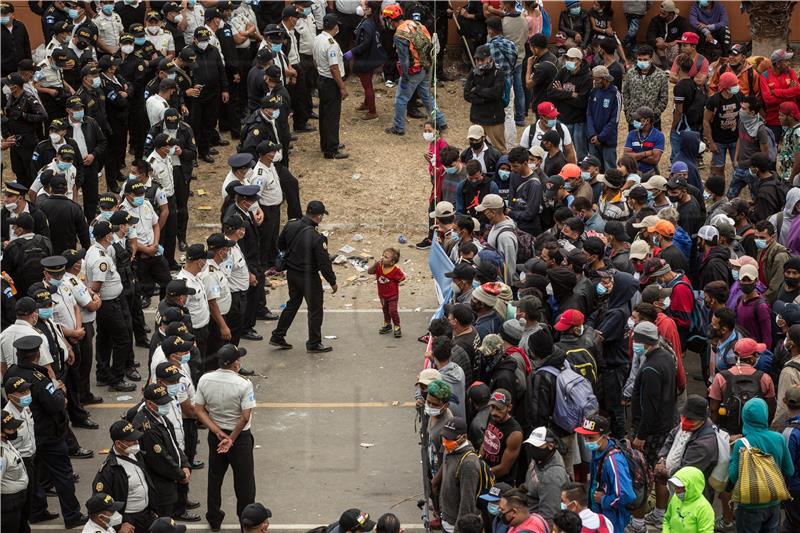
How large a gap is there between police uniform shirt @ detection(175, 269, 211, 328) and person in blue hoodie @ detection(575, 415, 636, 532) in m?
4.53

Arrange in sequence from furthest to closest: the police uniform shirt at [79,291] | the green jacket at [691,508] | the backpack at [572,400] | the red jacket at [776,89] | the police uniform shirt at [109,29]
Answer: the police uniform shirt at [109,29], the red jacket at [776,89], the police uniform shirt at [79,291], the backpack at [572,400], the green jacket at [691,508]

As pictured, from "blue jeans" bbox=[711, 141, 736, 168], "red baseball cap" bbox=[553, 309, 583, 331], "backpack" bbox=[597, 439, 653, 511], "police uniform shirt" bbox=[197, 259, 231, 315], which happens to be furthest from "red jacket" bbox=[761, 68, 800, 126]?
"backpack" bbox=[597, 439, 653, 511]

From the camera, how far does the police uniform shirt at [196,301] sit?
40.7 feet

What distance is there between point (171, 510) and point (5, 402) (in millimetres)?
2022

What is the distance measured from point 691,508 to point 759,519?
1.11m

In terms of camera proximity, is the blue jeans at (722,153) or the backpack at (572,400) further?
the blue jeans at (722,153)

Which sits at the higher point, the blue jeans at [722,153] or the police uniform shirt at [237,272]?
the blue jeans at [722,153]

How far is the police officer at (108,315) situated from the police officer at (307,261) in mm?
1857

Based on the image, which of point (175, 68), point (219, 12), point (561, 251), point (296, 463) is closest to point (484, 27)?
point (219, 12)

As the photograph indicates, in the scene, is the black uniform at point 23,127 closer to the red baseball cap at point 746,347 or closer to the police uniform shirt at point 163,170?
the police uniform shirt at point 163,170

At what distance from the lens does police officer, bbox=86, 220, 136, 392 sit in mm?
12789

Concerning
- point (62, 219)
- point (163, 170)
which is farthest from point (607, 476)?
point (163, 170)

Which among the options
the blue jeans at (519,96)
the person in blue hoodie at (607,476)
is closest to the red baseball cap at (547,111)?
the blue jeans at (519,96)

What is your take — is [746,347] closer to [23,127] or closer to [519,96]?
[519,96]
